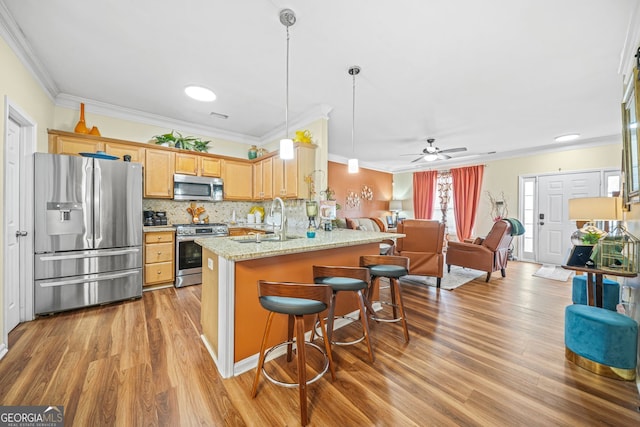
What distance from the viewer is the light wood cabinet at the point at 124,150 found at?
11.3 feet

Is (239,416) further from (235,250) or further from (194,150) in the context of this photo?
(194,150)

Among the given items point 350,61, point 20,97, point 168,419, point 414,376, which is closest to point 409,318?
point 414,376

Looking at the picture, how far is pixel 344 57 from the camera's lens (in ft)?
7.87

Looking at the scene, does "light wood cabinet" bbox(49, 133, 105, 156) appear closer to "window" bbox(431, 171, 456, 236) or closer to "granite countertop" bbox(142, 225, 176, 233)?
"granite countertop" bbox(142, 225, 176, 233)

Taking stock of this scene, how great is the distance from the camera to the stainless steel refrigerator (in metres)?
2.60

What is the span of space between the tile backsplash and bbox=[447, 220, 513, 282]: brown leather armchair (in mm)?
2826

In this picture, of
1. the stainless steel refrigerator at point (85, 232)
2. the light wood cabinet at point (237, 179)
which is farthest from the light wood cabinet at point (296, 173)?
the stainless steel refrigerator at point (85, 232)

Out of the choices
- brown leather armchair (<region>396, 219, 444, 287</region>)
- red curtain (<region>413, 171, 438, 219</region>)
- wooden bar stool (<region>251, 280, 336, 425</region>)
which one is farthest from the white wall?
red curtain (<region>413, 171, 438, 219</region>)

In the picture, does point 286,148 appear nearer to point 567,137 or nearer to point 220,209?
point 220,209

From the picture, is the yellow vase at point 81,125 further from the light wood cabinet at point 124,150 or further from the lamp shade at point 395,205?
the lamp shade at point 395,205

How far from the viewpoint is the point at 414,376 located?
1.72 meters

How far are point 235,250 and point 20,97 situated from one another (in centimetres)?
276

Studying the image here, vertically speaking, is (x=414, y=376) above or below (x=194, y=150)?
below

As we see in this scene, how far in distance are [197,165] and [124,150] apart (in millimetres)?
982
